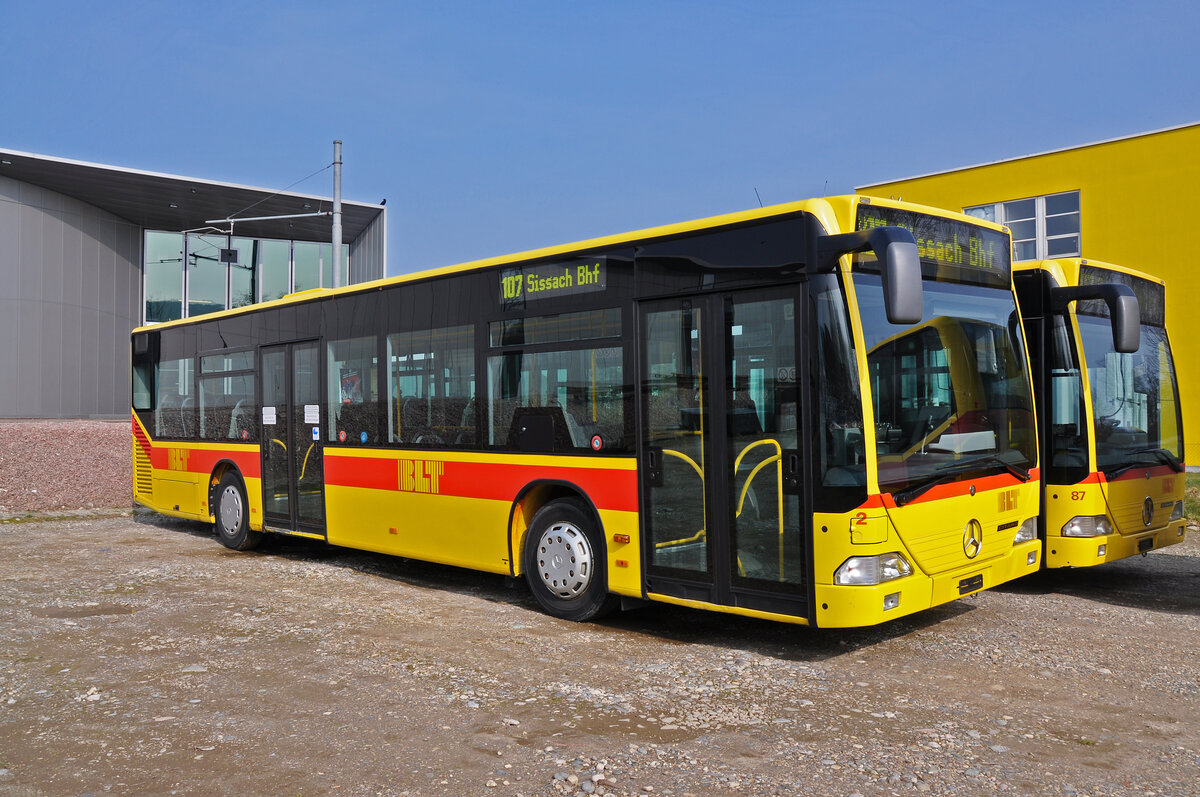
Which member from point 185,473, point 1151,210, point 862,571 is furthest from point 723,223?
point 1151,210

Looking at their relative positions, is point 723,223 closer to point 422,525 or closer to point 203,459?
point 422,525

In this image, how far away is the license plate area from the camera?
21.2 ft

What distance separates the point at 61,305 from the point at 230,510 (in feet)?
80.6

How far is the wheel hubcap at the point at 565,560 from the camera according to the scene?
7.64 meters

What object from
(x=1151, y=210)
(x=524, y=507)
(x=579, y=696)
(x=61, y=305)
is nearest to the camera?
(x=579, y=696)

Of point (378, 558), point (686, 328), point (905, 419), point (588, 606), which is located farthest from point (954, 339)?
point (378, 558)

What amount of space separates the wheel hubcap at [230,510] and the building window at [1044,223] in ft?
62.2

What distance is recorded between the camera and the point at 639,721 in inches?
205

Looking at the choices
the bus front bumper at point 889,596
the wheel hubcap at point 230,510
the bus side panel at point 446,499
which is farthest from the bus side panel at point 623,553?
the wheel hubcap at point 230,510

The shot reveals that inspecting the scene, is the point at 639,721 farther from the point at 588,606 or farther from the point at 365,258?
the point at 365,258

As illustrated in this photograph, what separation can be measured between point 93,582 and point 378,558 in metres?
3.09

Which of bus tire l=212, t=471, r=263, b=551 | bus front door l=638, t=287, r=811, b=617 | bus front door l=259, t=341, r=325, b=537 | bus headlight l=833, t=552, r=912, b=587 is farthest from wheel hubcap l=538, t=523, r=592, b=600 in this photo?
bus tire l=212, t=471, r=263, b=551

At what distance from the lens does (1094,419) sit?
8.38 metres

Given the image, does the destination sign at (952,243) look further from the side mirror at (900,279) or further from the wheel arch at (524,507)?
the wheel arch at (524,507)
